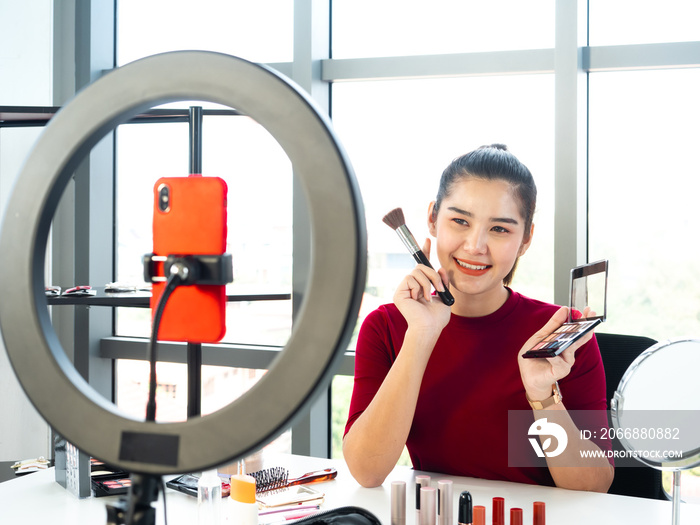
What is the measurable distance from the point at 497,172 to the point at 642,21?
3.23 ft

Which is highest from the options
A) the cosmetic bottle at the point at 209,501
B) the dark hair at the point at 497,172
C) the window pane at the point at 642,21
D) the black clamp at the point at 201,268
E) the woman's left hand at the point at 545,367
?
the window pane at the point at 642,21

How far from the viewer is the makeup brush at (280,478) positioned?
1.03 meters

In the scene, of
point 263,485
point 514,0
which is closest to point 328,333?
point 263,485

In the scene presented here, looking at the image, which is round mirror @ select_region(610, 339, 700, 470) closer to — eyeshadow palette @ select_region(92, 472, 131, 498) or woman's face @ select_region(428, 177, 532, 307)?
woman's face @ select_region(428, 177, 532, 307)

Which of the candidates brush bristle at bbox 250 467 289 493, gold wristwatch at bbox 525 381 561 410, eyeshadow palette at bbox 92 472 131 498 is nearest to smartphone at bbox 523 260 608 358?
gold wristwatch at bbox 525 381 561 410

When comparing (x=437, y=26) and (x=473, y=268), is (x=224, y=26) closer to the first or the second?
(x=437, y=26)

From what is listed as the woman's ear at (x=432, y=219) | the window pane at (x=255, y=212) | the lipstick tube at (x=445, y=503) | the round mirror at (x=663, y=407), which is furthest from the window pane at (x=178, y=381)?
the round mirror at (x=663, y=407)

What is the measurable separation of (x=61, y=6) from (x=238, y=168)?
2.93 feet

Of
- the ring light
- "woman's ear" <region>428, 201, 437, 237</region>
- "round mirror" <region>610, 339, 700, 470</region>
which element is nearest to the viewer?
the ring light

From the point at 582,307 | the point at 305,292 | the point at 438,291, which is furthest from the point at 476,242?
the point at 305,292

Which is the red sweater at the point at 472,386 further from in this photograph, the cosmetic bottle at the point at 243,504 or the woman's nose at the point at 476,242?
the cosmetic bottle at the point at 243,504

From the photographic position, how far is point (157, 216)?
13.8 inches

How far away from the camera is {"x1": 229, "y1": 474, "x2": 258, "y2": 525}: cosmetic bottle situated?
84 cm

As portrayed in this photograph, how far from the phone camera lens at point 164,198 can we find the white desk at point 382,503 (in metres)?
0.72
